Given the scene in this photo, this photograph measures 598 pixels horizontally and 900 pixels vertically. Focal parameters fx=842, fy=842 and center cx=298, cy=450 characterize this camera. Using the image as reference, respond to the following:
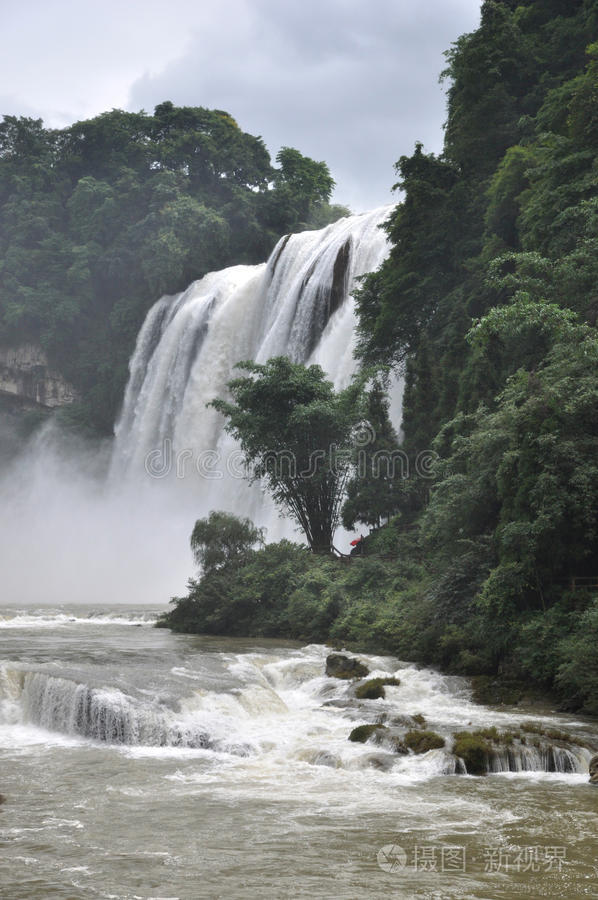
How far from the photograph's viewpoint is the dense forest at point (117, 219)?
5516 cm

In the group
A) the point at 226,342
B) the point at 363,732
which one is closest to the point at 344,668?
the point at 363,732

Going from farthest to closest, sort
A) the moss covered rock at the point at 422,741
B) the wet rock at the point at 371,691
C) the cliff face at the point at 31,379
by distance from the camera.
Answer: the cliff face at the point at 31,379, the wet rock at the point at 371,691, the moss covered rock at the point at 422,741

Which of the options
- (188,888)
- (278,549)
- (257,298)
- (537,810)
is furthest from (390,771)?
(257,298)

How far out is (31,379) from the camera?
5791 centimetres

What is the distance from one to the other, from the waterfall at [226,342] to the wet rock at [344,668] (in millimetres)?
16089

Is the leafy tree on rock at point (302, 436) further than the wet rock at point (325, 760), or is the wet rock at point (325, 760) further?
the leafy tree on rock at point (302, 436)

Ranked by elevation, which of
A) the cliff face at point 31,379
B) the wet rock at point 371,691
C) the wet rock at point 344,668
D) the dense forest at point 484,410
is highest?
the cliff face at point 31,379

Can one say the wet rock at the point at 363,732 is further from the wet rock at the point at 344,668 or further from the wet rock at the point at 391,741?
the wet rock at the point at 344,668

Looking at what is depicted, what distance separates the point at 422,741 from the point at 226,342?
109 ft

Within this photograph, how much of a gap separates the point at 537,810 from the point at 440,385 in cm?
1877

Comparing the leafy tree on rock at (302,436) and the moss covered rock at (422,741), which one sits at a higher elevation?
the leafy tree on rock at (302,436)

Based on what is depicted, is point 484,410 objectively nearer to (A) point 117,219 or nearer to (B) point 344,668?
(B) point 344,668

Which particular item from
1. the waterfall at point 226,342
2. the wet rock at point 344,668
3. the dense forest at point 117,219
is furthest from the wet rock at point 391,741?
the dense forest at point 117,219

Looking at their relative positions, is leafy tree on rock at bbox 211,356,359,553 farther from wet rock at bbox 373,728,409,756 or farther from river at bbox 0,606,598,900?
wet rock at bbox 373,728,409,756
